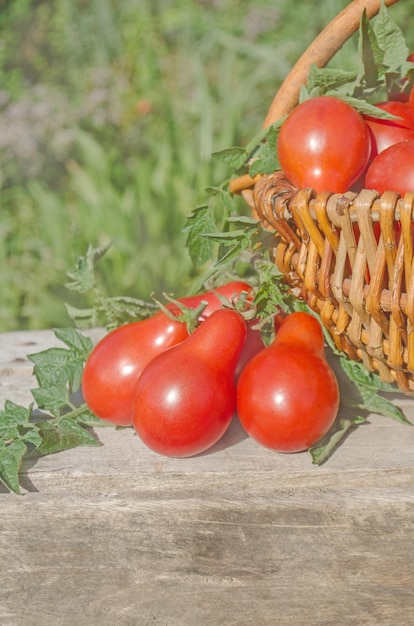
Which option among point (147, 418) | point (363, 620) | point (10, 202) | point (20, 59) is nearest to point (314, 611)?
point (363, 620)

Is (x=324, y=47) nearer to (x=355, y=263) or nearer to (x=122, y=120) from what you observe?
(x=355, y=263)

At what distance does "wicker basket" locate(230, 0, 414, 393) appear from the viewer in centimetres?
85

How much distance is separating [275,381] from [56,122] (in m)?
2.12

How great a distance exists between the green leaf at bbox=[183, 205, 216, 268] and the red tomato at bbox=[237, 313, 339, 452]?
0.25 meters

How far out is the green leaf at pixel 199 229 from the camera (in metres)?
1.17

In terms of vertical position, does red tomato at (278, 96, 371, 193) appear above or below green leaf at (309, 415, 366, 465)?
above

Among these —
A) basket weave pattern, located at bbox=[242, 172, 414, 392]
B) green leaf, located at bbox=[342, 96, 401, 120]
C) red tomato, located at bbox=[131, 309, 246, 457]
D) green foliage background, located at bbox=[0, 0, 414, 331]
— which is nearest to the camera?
basket weave pattern, located at bbox=[242, 172, 414, 392]

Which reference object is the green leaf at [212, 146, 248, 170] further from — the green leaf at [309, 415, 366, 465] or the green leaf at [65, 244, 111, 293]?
the green leaf at [309, 415, 366, 465]

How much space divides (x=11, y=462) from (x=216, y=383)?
28cm

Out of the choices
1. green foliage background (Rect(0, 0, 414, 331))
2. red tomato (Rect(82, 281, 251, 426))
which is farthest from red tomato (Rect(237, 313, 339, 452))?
green foliage background (Rect(0, 0, 414, 331))

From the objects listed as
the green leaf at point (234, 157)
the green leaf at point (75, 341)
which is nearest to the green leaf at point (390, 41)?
the green leaf at point (234, 157)

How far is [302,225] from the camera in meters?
0.93

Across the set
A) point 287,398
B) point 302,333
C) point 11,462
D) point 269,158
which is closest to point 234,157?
point 269,158

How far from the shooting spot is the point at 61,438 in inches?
40.7
